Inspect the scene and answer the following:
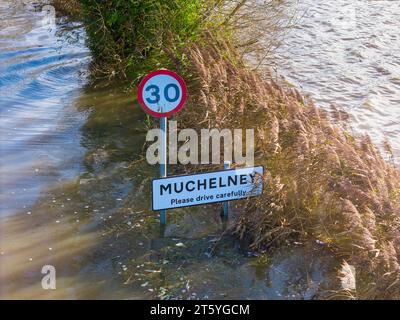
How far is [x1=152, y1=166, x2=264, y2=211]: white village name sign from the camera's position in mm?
5836

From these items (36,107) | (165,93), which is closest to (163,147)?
(165,93)

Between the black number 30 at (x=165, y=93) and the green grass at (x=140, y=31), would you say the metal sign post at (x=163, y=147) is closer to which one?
the black number 30 at (x=165, y=93)

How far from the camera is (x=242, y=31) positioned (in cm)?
1021

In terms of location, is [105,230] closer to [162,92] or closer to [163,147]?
[163,147]

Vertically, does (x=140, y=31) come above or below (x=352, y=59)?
below

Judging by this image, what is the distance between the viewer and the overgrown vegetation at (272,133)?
569 cm

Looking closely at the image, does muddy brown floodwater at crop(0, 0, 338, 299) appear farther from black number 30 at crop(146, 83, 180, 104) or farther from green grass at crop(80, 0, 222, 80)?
black number 30 at crop(146, 83, 180, 104)

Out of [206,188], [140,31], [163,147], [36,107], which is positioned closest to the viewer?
[206,188]

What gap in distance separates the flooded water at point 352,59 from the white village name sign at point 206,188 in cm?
344

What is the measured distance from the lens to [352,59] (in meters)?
12.6

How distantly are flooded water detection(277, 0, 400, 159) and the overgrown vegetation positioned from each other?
161cm

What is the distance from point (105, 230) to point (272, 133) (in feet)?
6.64

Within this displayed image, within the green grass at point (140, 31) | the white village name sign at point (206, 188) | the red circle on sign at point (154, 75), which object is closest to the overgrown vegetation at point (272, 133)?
the green grass at point (140, 31)

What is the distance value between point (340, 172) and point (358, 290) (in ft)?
4.34
